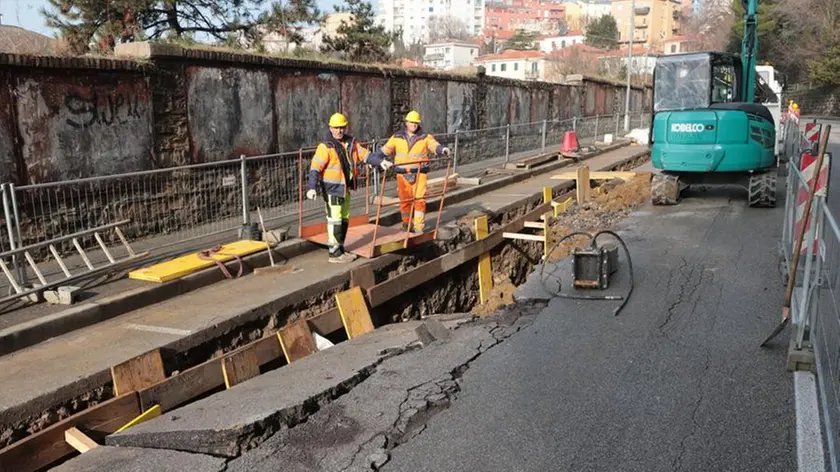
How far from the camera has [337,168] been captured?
334 inches

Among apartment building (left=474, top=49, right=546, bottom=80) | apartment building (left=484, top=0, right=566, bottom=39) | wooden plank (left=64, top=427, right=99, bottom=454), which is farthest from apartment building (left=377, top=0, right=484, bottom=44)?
Result: wooden plank (left=64, top=427, right=99, bottom=454)

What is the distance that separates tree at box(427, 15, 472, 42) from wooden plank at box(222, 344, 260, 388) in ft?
421

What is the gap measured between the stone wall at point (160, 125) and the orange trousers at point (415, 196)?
8.84 ft

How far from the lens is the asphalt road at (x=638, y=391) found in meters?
4.15

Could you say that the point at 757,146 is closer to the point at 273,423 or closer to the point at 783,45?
the point at 273,423

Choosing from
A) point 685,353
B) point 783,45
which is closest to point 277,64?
point 685,353

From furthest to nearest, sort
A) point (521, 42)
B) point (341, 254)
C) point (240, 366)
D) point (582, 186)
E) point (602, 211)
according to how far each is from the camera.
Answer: point (521, 42), point (582, 186), point (602, 211), point (341, 254), point (240, 366)

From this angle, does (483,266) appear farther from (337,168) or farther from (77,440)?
(77,440)

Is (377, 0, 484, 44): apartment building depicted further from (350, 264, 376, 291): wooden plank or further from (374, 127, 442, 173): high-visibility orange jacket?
(350, 264, 376, 291): wooden plank

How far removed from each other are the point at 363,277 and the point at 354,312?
728mm

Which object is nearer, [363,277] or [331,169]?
[331,169]

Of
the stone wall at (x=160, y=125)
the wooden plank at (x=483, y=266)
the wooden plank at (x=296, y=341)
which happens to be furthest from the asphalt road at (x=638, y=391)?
the stone wall at (x=160, y=125)

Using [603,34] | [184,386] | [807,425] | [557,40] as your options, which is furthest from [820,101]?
[557,40]

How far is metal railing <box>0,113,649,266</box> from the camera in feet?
27.4
